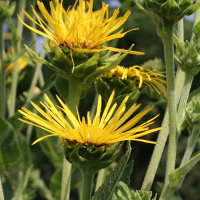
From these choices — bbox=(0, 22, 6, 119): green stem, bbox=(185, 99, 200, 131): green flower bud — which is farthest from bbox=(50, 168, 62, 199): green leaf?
bbox=(185, 99, 200, 131): green flower bud

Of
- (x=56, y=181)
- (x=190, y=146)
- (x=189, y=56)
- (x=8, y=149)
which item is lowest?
(x=56, y=181)

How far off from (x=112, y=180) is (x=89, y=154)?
0.04 m

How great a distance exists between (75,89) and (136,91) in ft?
0.32

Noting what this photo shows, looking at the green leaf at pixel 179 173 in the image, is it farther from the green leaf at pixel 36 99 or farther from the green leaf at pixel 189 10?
the green leaf at pixel 36 99

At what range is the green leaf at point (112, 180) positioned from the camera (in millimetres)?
337

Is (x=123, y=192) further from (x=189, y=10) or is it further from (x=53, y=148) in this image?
(x=53, y=148)

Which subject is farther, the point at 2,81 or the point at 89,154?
the point at 2,81

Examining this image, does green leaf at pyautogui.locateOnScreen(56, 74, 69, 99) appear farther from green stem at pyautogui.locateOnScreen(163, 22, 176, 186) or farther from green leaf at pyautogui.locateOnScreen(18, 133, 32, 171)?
green leaf at pyautogui.locateOnScreen(18, 133, 32, 171)

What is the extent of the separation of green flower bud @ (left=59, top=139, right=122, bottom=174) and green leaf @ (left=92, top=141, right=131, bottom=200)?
12 millimetres

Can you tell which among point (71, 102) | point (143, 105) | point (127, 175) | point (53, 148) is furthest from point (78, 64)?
point (143, 105)

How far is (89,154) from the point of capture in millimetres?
334

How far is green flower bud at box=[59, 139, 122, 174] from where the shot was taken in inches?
13.0

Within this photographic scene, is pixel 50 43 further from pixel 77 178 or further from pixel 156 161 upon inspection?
pixel 77 178

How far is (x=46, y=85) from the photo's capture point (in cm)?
54
